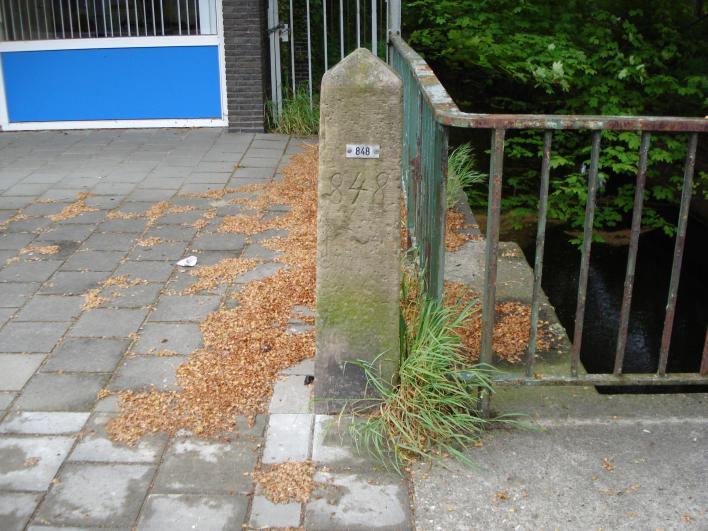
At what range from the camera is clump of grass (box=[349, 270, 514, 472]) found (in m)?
3.35

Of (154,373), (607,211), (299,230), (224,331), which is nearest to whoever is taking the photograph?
(154,373)

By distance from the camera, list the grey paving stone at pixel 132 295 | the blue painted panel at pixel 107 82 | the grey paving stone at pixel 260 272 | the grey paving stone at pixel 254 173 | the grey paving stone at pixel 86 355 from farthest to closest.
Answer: the blue painted panel at pixel 107 82, the grey paving stone at pixel 254 173, the grey paving stone at pixel 260 272, the grey paving stone at pixel 132 295, the grey paving stone at pixel 86 355

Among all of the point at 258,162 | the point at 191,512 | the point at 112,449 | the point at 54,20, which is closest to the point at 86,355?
the point at 112,449

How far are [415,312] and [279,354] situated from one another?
0.74m

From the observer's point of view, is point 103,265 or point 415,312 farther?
point 103,265

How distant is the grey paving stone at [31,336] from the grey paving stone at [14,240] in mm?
1432

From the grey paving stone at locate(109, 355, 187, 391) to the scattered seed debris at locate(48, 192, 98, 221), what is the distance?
2786mm

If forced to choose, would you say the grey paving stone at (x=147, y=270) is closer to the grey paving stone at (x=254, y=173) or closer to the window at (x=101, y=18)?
the grey paving stone at (x=254, y=173)

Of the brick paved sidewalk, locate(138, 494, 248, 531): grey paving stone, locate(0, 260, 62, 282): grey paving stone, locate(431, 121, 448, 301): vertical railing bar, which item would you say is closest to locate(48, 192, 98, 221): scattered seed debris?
the brick paved sidewalk

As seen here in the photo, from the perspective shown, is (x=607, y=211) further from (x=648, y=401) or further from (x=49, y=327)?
(x=49, y=327)

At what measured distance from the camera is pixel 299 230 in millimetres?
6109

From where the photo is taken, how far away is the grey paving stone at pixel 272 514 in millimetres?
2920

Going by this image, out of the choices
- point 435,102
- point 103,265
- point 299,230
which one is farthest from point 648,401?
point 103,265

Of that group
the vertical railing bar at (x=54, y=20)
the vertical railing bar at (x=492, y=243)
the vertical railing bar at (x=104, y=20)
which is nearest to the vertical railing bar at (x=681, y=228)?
Answer: the vertical railing bar at (x=492, y=243)
